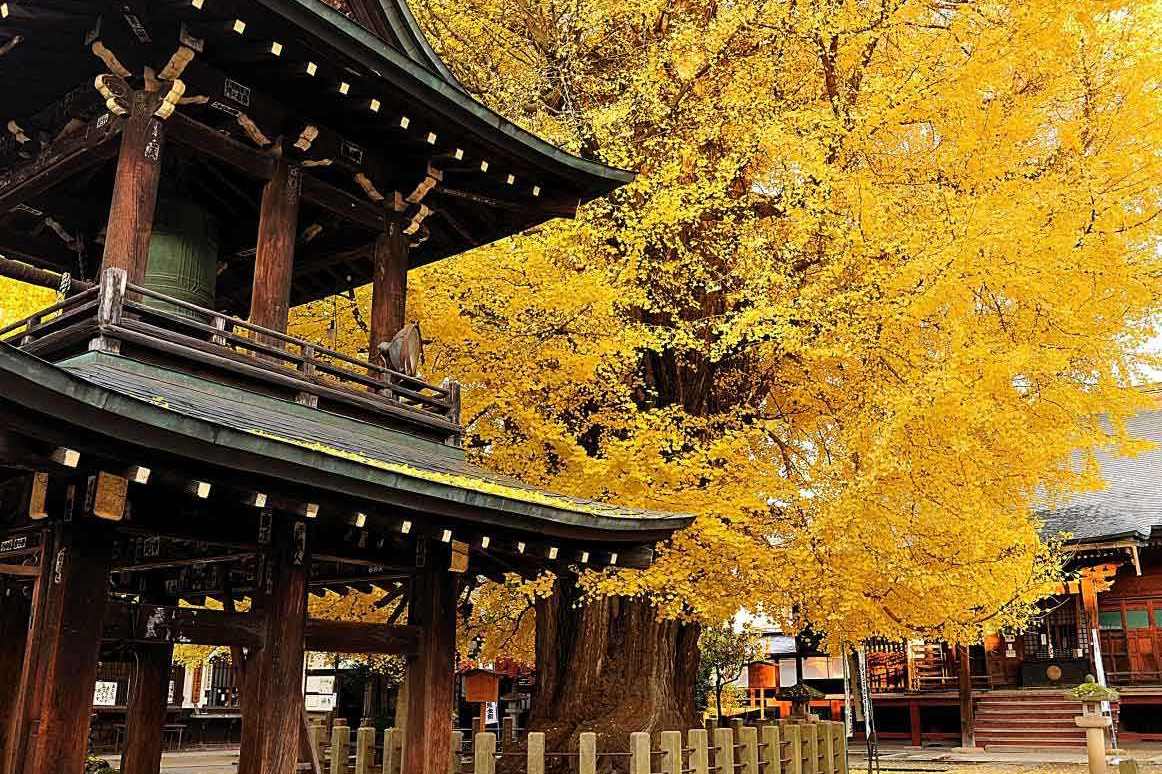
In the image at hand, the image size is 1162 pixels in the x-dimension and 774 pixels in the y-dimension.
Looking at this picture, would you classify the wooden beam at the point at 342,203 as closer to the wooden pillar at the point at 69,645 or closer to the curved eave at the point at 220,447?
the curved eave at the point at 220,447

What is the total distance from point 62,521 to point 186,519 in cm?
84

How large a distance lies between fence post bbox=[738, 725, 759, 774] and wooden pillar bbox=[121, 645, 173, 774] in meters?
6.35

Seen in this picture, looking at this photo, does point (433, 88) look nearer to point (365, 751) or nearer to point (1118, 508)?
point (365, 751)

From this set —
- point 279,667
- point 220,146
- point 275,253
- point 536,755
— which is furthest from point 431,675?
point 220,146

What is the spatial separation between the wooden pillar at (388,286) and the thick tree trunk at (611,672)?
6.10m

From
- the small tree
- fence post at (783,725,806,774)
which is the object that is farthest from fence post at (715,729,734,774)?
the small tree

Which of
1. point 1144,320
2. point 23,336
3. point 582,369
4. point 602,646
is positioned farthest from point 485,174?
point 1144,320

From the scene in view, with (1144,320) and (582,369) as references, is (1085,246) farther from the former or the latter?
(582,369)

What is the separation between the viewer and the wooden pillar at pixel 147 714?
7.78 m

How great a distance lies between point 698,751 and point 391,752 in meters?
3.37

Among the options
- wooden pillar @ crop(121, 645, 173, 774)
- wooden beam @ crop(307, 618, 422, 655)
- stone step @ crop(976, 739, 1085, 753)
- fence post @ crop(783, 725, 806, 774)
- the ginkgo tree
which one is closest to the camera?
wooden beam @ crop(307, 618, 422, 655)

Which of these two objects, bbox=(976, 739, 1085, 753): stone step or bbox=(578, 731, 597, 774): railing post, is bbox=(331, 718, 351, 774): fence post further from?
bbox=(976, 739, 1085, 753): stone step

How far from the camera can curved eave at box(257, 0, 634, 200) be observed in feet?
22.0

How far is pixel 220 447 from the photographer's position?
5.22 metres
